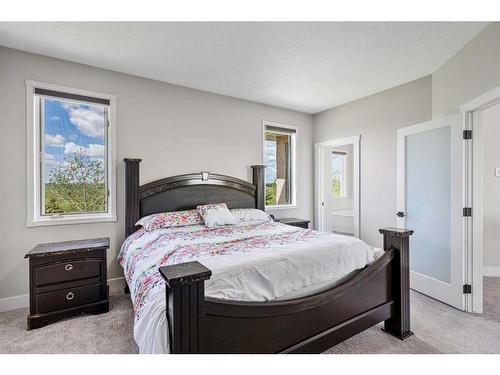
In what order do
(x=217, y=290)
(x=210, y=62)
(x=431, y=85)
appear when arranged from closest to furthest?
(x=217, y=290)
(x=210, y=62)
(x=431, y=85)

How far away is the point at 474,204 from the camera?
258 centimetres

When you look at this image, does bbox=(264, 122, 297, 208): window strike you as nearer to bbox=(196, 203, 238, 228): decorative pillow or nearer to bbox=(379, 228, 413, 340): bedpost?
bbox=(196, 203, 238, 228): decorative pillow

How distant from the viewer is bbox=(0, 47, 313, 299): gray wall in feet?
8.76

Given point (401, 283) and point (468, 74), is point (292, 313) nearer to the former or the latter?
point (401, 283)

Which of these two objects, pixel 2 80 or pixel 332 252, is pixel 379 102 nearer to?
pixel 332 252

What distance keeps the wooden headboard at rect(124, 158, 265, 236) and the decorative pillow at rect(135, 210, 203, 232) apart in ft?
0.79

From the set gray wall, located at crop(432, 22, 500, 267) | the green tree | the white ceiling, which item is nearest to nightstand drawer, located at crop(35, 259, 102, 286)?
the green tree

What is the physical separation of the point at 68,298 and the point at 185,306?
1923 mm

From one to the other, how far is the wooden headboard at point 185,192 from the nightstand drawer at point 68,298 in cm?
78

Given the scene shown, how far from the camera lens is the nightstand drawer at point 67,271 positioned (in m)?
2.33

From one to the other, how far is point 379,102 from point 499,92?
6.20ft
